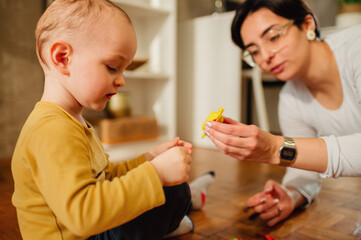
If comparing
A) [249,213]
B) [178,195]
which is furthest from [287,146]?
[249,213]

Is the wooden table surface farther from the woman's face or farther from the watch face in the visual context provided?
the woman's face

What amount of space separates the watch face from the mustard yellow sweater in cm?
37

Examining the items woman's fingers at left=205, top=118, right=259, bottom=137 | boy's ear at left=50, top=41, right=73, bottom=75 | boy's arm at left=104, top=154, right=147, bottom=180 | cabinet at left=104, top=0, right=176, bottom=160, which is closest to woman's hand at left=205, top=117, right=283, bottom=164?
woman's fingers at left=205, top=118, right=259, bottom=137

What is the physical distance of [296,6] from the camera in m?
1.10

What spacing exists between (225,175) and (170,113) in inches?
36.9

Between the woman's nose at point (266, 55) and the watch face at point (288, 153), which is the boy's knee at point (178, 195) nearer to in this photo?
the watch face at point (288, 153)

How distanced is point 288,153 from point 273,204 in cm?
30

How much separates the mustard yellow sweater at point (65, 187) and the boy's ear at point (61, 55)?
80 millimetres

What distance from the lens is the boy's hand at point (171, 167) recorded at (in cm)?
65

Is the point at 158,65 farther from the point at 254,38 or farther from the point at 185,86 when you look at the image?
the point at 254,38

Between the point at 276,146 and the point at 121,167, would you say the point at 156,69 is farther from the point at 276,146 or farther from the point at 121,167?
the point at 276,146

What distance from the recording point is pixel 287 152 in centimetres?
83

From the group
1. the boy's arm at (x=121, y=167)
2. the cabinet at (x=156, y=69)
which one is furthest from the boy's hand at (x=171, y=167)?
the cabinet at (x=156, y=69)

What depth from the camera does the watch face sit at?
83 centimetres
